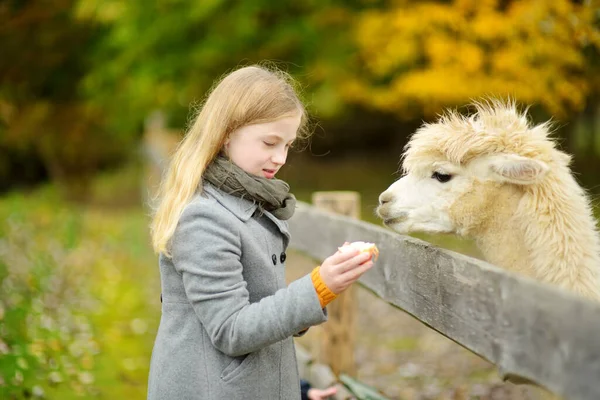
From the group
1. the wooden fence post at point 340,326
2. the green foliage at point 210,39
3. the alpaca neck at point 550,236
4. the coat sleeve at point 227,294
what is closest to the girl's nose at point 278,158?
the coat sleeve at point 227,294

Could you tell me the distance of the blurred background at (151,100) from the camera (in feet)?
17.5

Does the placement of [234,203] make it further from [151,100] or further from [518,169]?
[151,100]

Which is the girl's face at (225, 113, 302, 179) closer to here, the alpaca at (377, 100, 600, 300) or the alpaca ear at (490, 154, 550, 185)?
the alpaca at (377, 100, 600, 300)

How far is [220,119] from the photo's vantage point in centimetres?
239

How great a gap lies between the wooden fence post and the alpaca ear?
65.0 inches

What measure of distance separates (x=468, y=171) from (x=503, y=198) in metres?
0.18

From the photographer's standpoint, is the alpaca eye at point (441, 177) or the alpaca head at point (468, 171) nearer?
the alpaca head at point (468, 171)

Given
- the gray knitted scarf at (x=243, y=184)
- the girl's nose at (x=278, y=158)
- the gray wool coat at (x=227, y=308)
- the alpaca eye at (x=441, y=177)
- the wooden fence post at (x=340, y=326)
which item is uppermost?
the girl's nose at (x=278, y=158)

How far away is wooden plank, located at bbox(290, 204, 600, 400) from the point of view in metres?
1.48

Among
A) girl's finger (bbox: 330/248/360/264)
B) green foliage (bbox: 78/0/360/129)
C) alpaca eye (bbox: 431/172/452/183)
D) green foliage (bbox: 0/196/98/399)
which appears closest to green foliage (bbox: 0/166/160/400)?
green foliage (bbox: 0/196/98/399)

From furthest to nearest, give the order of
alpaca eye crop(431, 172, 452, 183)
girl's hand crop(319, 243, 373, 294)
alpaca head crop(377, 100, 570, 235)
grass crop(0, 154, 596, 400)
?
grass crop(0, 154, 596, 400) → alpaca eye crop(431, 172, 452, 183) → alpaca head crop(377, 100, 570, 235) → girl's hand crop(319, 243, 373, 294)

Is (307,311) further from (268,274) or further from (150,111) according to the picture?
(150,111)

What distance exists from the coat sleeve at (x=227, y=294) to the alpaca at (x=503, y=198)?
2.67 ft

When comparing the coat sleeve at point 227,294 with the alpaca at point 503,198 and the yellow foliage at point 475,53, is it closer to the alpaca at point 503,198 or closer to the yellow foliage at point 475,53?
the alpaca at point 503,198
